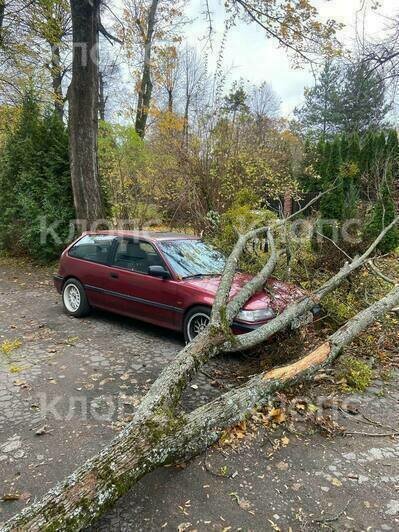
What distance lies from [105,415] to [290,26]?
9.74 meters

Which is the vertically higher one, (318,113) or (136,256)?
(318,113)

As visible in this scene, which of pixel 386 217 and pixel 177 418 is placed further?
pixel 386 217

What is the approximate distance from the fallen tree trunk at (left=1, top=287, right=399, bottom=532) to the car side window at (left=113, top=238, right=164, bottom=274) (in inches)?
101

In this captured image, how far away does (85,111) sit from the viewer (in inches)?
385

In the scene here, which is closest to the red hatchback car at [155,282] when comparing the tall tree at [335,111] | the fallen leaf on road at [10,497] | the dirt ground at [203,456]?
the dirt ground at [203,456]

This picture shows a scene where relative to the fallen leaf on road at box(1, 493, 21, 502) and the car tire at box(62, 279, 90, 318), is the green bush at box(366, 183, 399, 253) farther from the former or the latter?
the fallen leaf on road at box(1, 493, 21, 502)

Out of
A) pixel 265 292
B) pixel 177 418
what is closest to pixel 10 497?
pixel 177 418

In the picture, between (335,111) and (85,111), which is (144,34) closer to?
(85,111)

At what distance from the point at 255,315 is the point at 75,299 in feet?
11.2

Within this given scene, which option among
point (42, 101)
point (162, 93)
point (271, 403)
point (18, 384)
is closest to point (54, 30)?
point (42, 101)

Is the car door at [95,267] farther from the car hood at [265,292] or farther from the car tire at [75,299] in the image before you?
the car hood at [265,292]

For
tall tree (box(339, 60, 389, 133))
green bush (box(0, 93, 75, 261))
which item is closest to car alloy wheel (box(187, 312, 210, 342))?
green bush (box(0, 93, 75, 261))

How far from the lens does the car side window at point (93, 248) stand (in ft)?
21.3

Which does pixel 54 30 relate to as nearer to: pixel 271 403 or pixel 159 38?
pixel 159 38
